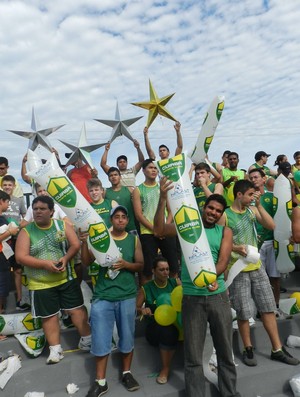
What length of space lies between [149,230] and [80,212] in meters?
1.18

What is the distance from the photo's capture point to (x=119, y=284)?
318 cm

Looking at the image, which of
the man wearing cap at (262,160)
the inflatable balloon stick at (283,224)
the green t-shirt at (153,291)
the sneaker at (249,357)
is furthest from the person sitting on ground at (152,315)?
the man wearing cap at (262,160)

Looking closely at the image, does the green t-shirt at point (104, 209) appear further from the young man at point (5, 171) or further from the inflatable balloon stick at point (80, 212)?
the young man at point (5, 171)

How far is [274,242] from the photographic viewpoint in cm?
420

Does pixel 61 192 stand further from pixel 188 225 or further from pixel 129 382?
pixel 129 382

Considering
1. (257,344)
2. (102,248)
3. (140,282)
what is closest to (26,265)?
(102,248)

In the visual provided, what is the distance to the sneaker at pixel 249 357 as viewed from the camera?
3359 mm

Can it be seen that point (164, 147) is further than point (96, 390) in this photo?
Yes

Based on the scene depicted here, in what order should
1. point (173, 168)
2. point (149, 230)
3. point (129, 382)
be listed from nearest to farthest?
point (173, 168) < point (129, 382) < point (149, 230)

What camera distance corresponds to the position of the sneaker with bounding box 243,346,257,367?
11.0 ft

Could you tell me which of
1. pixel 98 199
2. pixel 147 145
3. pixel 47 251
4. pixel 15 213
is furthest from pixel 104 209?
pixel 147 145

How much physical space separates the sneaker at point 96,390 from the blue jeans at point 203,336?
2.42 ft

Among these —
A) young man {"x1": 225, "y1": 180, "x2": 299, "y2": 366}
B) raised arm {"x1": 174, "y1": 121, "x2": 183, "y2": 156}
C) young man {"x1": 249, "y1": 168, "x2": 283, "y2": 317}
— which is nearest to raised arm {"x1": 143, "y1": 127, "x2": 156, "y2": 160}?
raised arm {"x1": 174, "y1": 121, "x2": 183, "y2": 156}

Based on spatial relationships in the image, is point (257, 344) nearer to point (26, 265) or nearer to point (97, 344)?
point (97, 344)
